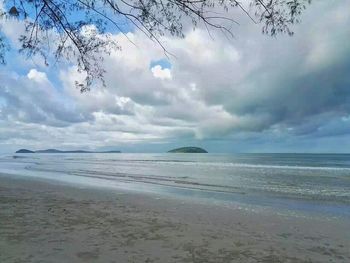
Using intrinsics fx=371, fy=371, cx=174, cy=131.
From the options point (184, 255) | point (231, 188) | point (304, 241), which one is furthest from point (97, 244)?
point (231, 188)

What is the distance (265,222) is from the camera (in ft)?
41.0

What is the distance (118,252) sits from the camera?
7707 millimetres

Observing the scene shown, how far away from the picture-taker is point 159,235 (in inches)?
373

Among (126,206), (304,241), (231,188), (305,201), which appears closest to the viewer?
(304,241)

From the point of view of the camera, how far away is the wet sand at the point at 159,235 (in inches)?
301

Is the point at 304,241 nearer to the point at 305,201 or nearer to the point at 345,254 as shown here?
the point at 345,254

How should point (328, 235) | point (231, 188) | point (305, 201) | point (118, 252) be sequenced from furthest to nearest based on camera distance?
point (231, 188) < point (305, 201) < point (328, 235) < point (118, 252)

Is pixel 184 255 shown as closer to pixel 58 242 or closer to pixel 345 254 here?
pixel 58 242

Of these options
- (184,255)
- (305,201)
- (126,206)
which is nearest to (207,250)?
(184,255)

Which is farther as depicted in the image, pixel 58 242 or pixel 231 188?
pixel 231 188

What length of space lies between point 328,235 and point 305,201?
9071 millimetres

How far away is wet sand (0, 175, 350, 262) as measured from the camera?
7.63 meters

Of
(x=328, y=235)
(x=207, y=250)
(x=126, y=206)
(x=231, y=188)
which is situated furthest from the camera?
(x=231, y=188)

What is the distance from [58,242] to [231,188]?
61.3ft
